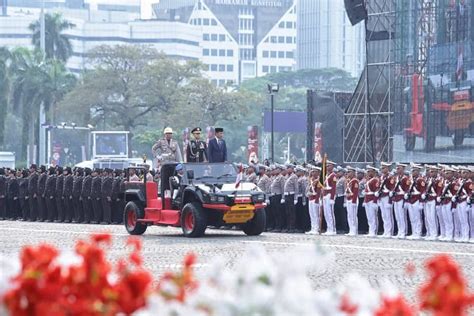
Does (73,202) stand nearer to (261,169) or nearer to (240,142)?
(261,169)

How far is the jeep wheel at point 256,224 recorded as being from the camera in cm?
2731

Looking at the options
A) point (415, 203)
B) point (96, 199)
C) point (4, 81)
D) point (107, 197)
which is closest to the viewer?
point (415, 203)

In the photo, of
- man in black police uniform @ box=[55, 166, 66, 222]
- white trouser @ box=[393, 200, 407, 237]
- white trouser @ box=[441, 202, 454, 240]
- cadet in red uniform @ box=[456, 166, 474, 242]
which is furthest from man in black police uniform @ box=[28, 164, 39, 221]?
cadet in red uniform @ box=[456, 166, 474, 242]

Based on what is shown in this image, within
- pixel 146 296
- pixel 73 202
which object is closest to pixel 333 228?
Result: pixel 73 202

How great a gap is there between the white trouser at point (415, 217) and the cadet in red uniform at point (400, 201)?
27cm

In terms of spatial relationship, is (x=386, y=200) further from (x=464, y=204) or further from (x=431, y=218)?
(x=464, y=204)

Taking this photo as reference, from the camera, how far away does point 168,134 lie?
28422 mm

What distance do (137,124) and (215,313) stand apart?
10241cm

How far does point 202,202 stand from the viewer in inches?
1050

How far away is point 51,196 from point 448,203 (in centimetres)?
1567

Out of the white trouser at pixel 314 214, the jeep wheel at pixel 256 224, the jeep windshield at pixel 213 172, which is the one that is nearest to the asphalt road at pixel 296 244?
the jeep wheel at pixel 256 224

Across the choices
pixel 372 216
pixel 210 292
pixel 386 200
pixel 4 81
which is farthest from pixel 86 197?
pixel 4 81

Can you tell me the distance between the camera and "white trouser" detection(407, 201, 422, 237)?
29234mm

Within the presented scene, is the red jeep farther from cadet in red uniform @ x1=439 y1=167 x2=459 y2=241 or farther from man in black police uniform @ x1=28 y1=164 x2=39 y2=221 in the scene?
man in black police uniform @ x1=28 y1=164 x2=39 y2=221
